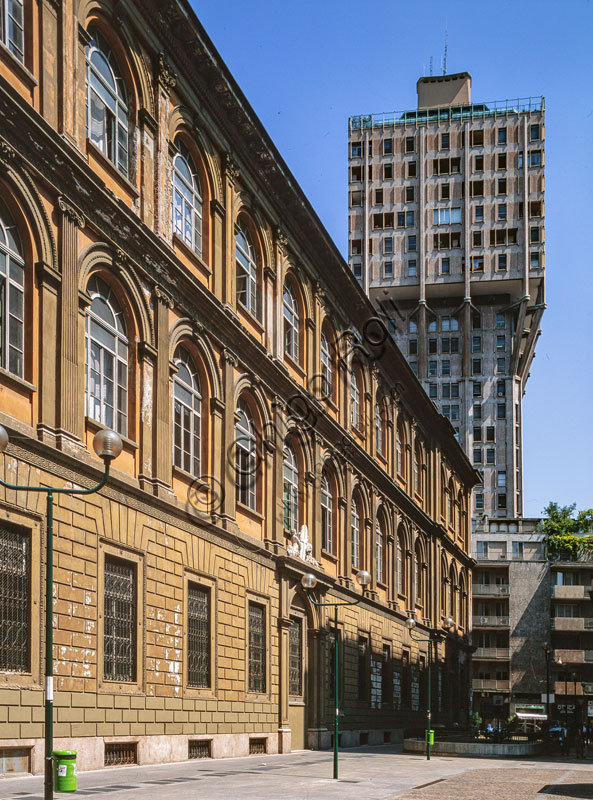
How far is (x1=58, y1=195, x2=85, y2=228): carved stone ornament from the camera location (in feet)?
79.4

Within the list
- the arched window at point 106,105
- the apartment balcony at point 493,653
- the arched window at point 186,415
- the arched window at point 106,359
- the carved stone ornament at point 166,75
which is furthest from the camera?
the apartment balcony at point 493,653

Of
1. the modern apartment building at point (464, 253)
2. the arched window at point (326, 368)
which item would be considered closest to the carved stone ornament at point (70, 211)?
the arched window at point (326, 368)

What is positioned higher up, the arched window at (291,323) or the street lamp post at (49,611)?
the arched window at (291,323)

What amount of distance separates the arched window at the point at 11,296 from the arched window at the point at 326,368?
23.0m

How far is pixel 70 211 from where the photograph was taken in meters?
24.5

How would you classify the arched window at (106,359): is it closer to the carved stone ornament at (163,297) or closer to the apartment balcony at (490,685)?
the carved stone ornament at (163,297)

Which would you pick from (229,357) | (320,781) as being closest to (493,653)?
(229,357)

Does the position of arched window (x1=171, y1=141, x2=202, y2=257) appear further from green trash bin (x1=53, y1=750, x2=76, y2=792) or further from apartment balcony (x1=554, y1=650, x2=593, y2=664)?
apartment balcony (x1=554, y1=650, x2=593, y2=664)

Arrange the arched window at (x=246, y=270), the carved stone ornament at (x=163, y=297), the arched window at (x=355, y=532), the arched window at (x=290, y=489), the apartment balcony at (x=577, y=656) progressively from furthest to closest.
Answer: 1. the apartment balcony at (x=577, y=656)
2. the arched window at (x=355, y=532)
3. the arched window at (x=290, y=489)
4. the arched window at (x=246, y=270)
5. the carved stone ornament at (x=163, y=297)

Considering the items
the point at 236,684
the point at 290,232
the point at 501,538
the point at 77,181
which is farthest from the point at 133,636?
the point at 501,538

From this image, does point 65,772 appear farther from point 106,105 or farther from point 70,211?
point 106,105

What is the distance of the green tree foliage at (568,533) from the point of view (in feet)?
351

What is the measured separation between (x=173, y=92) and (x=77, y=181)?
23.6 feet

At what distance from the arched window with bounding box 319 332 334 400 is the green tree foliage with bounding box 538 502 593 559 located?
2580 inches
